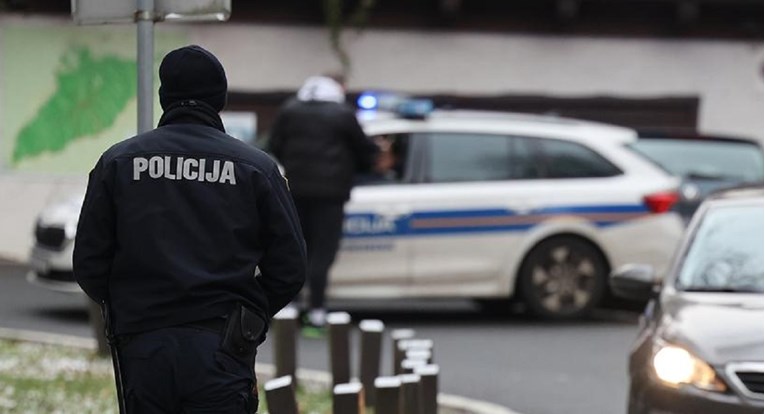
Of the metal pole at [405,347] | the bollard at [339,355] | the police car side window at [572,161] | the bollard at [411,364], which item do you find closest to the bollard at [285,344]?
the bollard at [339,355]

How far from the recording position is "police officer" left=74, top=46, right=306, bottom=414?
16.6ft

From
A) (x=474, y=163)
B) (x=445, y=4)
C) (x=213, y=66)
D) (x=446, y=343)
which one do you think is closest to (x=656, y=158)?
(x=474, y=163)

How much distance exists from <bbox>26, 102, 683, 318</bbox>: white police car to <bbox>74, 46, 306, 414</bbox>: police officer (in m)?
7.98

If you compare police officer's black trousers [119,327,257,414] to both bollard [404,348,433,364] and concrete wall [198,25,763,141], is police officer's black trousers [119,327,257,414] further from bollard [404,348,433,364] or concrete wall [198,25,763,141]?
concrete wall [198,25,763,141]

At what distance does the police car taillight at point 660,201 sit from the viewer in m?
13.8

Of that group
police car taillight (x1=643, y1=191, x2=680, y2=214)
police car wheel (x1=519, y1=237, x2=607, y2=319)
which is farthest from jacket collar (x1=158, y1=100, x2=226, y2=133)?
police car taillight (x1=643, y1=191, x2=680, y2=214)

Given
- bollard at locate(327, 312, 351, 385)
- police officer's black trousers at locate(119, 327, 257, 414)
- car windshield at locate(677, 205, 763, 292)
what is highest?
police officer's black trousers at locate(119, 327, 257, 414)

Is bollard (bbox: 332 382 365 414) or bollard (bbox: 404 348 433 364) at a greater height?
bollard (bbox: 332 382 365 414)

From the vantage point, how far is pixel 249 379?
519cm

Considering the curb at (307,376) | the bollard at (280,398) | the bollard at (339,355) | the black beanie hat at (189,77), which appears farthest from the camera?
the curb at (307,376)

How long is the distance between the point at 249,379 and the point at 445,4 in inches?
581

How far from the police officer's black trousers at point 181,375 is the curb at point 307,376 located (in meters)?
4.29

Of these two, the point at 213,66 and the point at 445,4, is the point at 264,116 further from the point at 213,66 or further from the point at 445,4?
the point at 213,66

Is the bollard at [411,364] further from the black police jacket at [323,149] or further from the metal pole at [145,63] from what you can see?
the black police jacket at [323,149]
